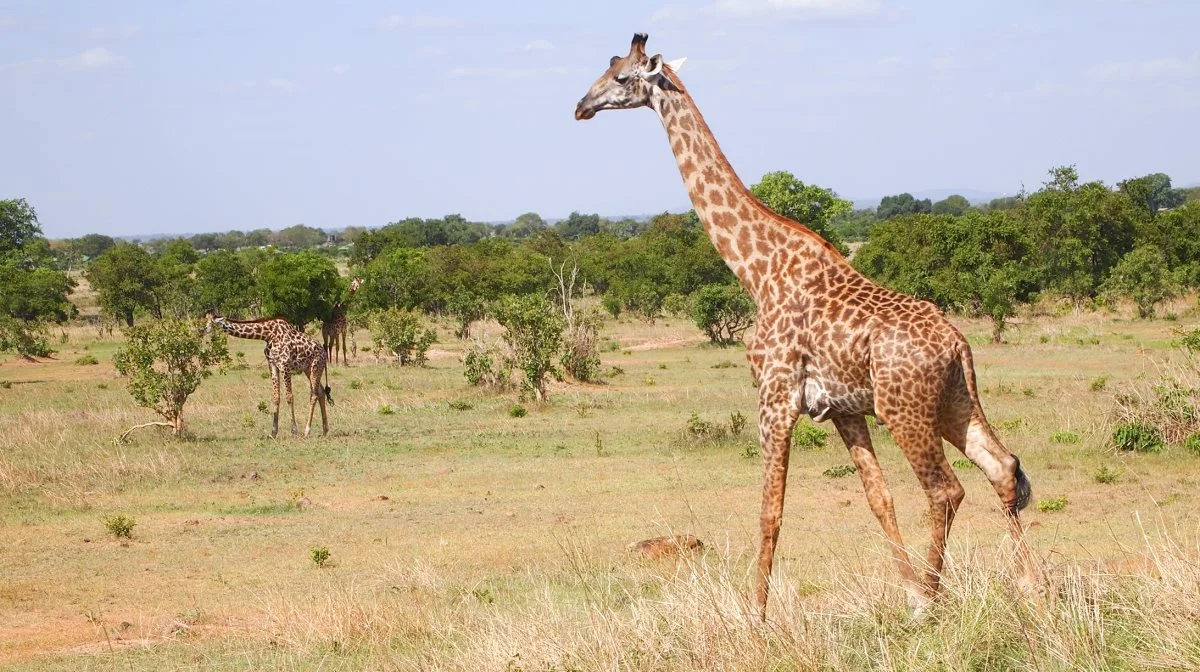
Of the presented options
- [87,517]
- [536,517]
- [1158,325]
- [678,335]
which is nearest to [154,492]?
[87,517]

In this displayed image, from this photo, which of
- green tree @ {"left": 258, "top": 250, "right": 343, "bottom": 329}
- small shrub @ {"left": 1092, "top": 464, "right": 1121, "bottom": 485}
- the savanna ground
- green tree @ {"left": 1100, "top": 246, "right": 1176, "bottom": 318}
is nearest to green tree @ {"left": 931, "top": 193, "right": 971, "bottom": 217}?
green tree @ {"left": 1100, "top": 246, "right": 1176, "bottom": 318}

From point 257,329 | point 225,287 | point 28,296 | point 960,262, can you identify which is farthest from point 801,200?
point 257,329

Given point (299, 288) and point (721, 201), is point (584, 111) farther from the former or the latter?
point (299, 288)

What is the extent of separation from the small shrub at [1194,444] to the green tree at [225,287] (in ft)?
111

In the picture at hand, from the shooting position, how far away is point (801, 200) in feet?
176

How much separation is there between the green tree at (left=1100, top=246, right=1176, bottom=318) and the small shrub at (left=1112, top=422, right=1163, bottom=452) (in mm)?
23962

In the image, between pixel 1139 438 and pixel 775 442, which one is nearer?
pixel 775 442

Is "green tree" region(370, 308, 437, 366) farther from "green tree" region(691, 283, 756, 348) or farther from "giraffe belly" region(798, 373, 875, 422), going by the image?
"giraffe belly" region(798, 373, 875, 422)

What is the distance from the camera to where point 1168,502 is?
1178 cm

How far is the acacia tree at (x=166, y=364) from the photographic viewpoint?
17.9m

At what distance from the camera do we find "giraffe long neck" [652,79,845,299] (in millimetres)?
7074

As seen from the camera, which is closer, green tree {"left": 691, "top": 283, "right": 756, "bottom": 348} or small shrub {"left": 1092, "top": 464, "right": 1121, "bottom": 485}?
small shrub {"left": 1092, "top": 464, "right": 1121, "bottom": 485}

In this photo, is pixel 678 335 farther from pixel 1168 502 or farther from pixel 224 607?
pixel 224 607

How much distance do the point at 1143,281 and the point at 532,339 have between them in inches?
911
